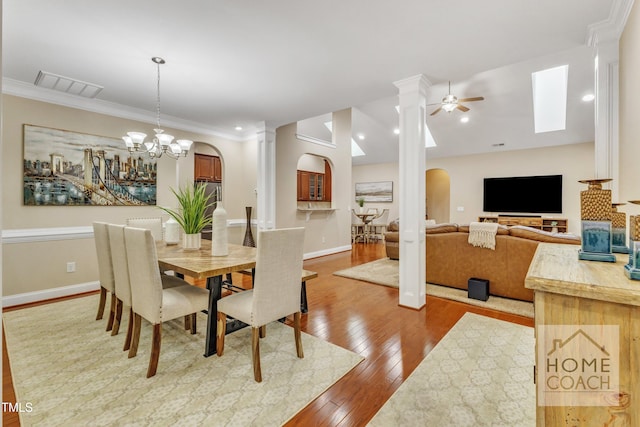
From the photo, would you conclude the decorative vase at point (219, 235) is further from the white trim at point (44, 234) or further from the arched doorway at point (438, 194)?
the arched doorway at point (438, 194)

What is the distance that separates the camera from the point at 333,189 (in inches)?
268

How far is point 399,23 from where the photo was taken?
2.35 meters

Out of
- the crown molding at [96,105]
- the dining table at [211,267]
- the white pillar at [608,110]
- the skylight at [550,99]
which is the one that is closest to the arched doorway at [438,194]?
the skylight at [550,99]

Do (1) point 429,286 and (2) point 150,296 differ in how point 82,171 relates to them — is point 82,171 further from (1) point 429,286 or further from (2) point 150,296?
(1) point 429,286

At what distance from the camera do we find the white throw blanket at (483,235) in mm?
3596

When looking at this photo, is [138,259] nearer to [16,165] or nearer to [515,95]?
[16,165]

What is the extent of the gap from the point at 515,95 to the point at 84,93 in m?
6.86

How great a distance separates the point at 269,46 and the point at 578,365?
288 centimetres

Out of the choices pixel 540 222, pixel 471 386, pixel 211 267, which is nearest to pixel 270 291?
pixel 211 267

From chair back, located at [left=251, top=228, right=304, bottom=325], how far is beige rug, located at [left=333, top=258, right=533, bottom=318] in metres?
2.21

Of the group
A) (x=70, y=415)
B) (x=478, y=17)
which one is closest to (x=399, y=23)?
(x=478, y=17)

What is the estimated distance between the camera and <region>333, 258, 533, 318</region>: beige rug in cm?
329

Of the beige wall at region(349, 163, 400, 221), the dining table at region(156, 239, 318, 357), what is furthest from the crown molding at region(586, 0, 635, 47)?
the beige wall at region(349, 163, 400, 221)

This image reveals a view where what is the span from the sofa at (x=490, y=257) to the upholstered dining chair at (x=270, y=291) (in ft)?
7.99
